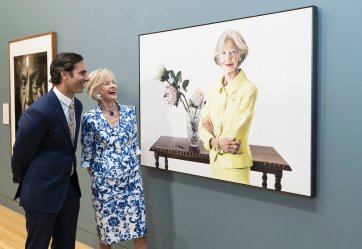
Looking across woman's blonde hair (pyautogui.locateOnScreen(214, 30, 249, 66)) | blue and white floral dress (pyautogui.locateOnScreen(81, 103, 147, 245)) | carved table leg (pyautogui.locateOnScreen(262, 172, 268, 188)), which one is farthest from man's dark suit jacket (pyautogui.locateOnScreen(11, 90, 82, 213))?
carved table leg (pyautogui.locateOnScreen(262, 172, 268, 188))

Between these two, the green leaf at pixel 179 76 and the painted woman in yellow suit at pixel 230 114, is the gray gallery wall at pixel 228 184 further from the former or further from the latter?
the green leaf at pixel 179 76

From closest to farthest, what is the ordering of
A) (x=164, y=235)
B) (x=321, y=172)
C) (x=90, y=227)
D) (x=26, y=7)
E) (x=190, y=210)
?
1. (x=321, y=172)
2. (x=190, y=210)
3. (x=164, y=235)
4. (x=90, y=227)
5. (x=26, y=7)

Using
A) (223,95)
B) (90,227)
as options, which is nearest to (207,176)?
(223,95)

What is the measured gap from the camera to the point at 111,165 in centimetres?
218

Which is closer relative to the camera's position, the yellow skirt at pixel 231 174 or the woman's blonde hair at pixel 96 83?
the yellow skirt at pixel 231 174

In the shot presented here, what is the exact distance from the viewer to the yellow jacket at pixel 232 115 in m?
1.91

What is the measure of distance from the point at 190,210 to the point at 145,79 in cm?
84

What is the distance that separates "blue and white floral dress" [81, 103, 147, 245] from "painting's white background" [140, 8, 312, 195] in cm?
31

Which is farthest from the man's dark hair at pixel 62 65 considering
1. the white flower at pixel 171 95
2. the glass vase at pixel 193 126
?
the glass vase at pixel 193 126

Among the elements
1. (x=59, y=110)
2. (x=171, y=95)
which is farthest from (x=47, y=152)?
(x=171, y=95)

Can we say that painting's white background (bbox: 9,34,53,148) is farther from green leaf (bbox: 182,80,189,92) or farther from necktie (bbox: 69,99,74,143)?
green leaf (bbox: 182,80,189,92)

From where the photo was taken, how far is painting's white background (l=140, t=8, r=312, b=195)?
66.4 inches

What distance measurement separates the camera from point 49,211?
1936 mm

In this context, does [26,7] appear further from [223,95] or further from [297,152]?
[297,152]
